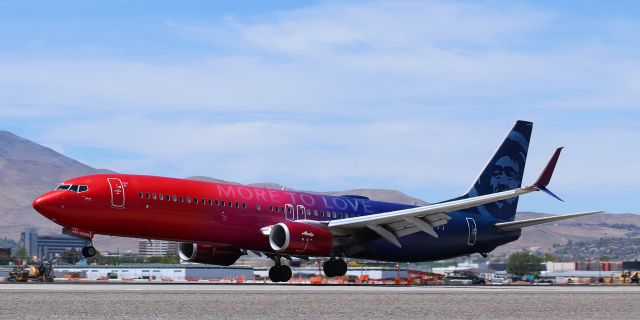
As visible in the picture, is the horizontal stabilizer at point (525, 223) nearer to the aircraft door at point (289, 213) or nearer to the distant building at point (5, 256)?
the aircraft door at point (289, 213)

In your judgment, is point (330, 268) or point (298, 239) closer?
point (298, 239)

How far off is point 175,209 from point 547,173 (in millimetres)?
17669

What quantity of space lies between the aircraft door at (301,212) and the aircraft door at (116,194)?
980 centimetres

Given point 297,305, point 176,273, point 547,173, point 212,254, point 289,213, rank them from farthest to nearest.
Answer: point 176,273 → point 212,254 → point 289,213 → point 547,173 → point 297,305

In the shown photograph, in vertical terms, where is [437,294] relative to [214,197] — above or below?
below

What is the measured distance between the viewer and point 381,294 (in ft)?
126

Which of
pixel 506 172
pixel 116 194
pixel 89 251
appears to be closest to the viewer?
pixel 89 251

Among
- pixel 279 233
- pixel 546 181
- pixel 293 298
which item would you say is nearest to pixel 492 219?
pixel 546 181

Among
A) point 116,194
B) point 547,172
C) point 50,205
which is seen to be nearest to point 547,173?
point 547,172

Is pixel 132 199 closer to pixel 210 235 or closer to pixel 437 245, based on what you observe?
pixel 210 235

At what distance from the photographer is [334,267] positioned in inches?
2141

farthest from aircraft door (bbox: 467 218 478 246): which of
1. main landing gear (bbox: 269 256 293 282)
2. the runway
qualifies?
the runway

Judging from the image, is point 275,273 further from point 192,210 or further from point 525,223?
point 525,223

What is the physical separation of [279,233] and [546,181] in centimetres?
1297
